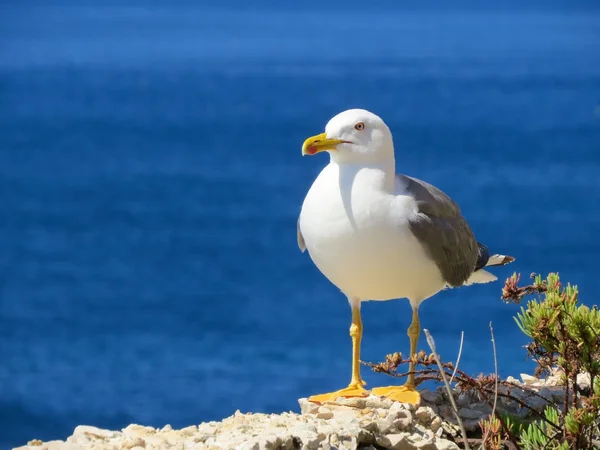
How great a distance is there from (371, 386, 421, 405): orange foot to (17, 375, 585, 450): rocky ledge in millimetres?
35

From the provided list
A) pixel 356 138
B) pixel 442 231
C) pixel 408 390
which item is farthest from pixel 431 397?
pixel 356 138

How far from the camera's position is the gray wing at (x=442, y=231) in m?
3.61

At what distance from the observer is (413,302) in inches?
148

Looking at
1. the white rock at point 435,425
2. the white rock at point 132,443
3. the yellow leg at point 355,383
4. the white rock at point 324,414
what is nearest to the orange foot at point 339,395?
the yellow leg at point 355,383

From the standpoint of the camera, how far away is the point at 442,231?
3680mm

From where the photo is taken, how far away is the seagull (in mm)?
3533

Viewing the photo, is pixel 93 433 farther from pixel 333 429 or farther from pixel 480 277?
pixel 480 277

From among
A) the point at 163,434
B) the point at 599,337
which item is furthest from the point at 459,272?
the point at 163,434

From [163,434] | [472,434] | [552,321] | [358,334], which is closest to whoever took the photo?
[552,321]

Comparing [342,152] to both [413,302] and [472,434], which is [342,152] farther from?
[472,434]

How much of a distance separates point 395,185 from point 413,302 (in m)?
0.42

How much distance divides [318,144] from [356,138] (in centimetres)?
13

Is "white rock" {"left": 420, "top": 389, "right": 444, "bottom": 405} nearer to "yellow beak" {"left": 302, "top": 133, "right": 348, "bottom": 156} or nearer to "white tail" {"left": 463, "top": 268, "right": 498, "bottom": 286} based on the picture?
"white tail" {"left": 463, "top": 268, "right": 498, "bottom": 286}

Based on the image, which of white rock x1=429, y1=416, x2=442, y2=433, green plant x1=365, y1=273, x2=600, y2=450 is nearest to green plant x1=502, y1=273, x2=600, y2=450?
green plant x1=365, y1=273, x2=600, y2=450
